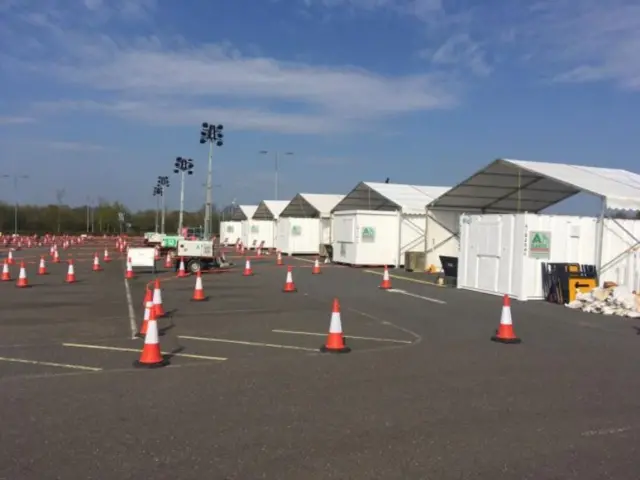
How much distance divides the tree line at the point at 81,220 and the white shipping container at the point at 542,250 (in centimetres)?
6956

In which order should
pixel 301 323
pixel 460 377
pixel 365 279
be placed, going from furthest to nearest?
pixel 365 279 → pixel 301 323 → pixel 460 377

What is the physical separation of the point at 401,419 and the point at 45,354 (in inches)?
216

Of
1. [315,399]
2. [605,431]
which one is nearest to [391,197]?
[315,399]

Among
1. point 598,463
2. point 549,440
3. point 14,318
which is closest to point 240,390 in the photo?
point 549,440

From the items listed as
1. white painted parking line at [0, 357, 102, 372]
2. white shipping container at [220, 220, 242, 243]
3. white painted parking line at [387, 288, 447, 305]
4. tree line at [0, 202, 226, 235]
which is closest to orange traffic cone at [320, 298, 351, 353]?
white painted parking line at [0, 357, 102, 372]

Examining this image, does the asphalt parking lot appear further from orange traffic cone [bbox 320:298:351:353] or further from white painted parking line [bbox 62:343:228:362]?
orange traffic cone [bbox 320:298:351:353]

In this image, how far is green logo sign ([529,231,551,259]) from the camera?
53.9 ft

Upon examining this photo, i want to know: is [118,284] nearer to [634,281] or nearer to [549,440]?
[634,281]

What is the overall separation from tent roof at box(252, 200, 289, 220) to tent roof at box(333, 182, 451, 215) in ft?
43.0

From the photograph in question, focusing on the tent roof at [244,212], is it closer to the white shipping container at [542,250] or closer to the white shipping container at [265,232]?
the white shipping container at [265,232]

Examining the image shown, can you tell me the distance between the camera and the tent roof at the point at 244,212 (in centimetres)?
6065

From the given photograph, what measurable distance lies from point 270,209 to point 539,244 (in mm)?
36562

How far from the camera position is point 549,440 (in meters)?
5.25

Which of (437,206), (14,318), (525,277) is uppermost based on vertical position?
(437,206)
